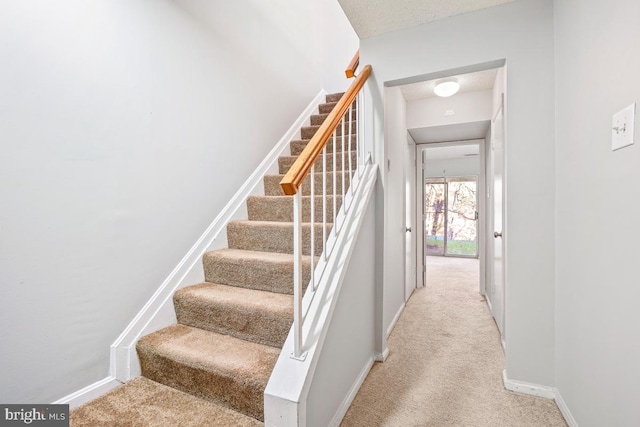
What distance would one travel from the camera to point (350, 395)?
1.63 m

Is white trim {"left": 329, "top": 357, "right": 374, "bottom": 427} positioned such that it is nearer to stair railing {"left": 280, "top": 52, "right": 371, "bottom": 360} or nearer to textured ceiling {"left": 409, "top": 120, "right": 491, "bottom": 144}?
stair railing {"left": 280, "top": 52, "right": 371, "bottom": 360}

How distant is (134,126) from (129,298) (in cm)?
99

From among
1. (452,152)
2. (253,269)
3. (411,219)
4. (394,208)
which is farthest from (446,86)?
(452,152)

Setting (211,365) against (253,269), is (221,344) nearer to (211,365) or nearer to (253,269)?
(211,365)

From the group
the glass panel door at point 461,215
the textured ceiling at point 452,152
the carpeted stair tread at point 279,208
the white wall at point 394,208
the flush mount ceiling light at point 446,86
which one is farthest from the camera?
the glass panel door at point 461,215

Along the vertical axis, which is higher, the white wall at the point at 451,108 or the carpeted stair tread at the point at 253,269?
the white wall at the point at 451,108

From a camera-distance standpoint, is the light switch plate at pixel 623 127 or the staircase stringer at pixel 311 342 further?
the staircase stringer at pixel 311 342

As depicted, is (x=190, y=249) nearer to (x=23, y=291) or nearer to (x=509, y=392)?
(x=23, y=291)

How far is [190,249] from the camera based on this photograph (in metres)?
2.03

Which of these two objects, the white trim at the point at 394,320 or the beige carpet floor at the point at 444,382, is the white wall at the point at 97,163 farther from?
the white trim at the point at 394,320

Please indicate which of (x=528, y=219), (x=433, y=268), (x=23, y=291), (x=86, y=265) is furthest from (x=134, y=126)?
(x=433, y=268)

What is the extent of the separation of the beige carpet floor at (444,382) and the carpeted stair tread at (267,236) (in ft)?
3.07

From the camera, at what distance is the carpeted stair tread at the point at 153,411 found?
1285 millimetres

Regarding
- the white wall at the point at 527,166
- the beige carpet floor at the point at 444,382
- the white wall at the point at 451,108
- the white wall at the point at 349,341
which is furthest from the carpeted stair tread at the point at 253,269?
A: the white wall at the point at 451,108
